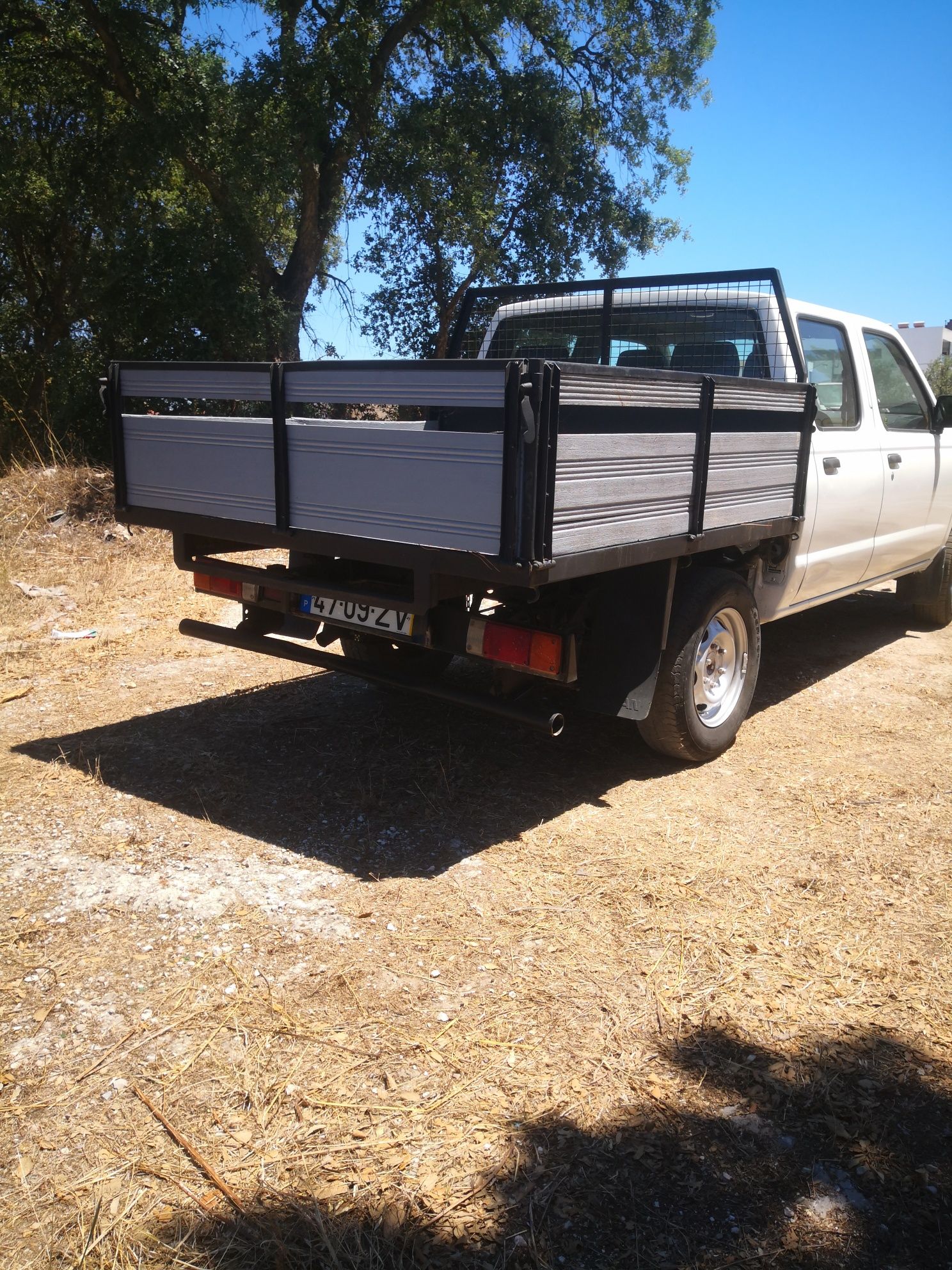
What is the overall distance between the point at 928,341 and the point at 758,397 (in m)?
56.8

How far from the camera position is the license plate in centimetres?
384

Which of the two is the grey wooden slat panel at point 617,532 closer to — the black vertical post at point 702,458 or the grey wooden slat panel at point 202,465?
the black vertical post at point 702,458

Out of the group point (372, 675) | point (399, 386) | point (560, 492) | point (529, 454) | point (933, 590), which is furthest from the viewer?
point (933, 590)

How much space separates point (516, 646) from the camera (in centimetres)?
376

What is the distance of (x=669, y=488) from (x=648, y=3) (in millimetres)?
13668

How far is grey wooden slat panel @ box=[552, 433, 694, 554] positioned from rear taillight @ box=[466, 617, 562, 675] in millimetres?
481

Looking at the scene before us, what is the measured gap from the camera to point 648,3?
14266 mm

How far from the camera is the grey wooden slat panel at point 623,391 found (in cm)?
312

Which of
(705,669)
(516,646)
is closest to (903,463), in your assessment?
(705,669)

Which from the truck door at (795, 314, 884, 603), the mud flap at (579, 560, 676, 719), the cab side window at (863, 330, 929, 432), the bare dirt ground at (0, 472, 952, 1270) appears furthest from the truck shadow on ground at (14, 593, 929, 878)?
the cab side window at (863, 330, 929, 432)

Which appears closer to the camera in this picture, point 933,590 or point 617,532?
point 617,532

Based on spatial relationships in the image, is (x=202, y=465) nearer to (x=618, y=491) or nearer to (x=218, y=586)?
(x=218, y=586)

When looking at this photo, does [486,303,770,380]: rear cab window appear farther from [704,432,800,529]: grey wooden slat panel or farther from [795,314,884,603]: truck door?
[704,432,800,529]: grey wooden slat panel

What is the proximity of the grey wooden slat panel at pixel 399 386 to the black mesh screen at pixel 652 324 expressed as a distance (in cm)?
215
